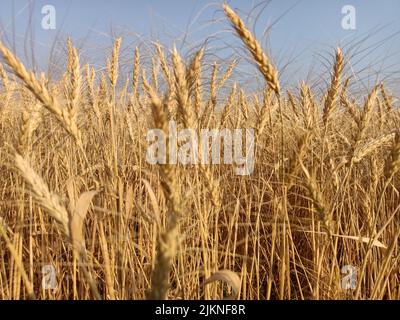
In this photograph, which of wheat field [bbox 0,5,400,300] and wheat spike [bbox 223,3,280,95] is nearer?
wheat field [bbox 0,5,400,300]

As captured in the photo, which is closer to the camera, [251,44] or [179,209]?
[179,209]

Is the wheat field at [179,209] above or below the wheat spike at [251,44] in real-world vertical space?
below

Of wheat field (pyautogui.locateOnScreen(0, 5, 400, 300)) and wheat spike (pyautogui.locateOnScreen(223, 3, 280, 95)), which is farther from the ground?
wheat spike (pyautogui.locateOnScreen(223, 3, 280, 95))

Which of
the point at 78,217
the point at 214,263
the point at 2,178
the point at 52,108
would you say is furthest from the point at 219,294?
the point at 2,178

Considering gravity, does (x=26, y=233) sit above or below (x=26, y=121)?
below

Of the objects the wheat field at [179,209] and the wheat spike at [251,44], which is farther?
the wheat spike at [251,44]

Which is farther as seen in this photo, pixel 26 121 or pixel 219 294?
pixel 219 294

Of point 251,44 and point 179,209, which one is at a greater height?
point 251,44

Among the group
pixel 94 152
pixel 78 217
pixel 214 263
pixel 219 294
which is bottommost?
pixel 219 294
